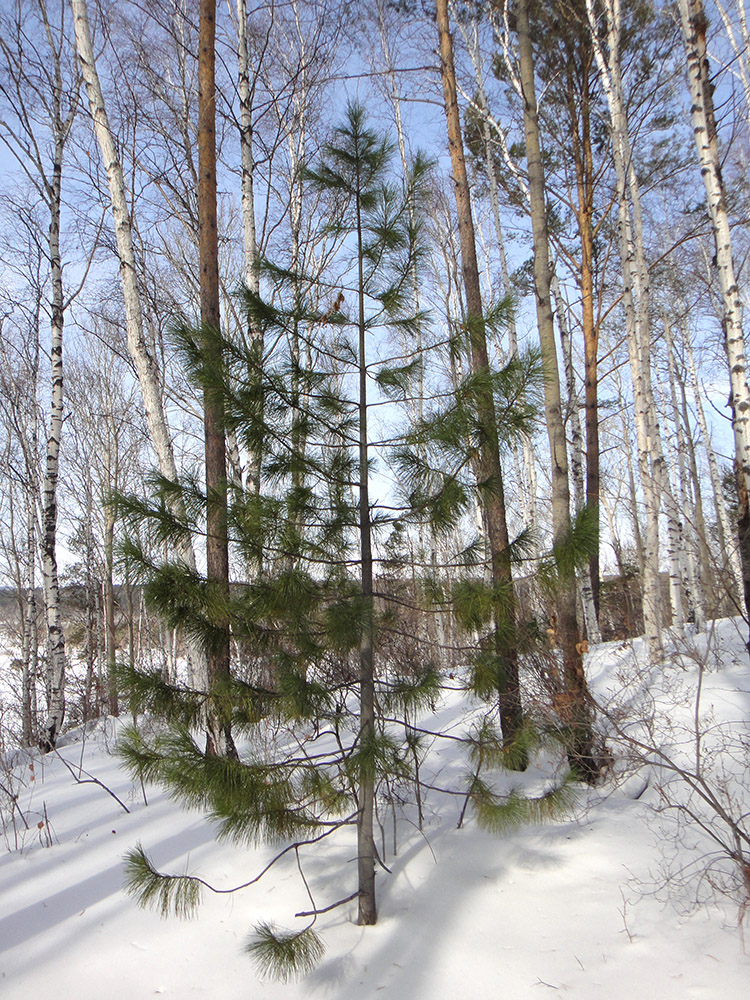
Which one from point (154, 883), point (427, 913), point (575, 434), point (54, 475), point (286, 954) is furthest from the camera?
point (575, 434)

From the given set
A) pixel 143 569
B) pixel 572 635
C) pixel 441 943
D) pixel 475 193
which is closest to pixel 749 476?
pixel 572 635

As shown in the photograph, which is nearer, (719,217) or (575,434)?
(719,217)

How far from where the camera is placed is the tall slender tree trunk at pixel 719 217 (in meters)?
4.93

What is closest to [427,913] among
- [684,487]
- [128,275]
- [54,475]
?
[128,275]

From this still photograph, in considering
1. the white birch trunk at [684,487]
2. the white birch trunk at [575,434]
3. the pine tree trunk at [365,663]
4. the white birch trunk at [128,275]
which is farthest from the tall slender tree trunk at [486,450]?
the white birch trunk at [684,487]

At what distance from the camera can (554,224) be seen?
1055 centimetres

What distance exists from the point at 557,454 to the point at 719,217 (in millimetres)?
2718

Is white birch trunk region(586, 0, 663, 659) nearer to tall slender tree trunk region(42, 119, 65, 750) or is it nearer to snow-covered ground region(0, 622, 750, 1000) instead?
snow-covered ground region(0, 622, 750, 1000)

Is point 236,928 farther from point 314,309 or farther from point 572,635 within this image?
point 314,309

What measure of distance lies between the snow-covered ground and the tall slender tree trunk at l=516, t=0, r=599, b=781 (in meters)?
0.43

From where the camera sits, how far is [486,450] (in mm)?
3123

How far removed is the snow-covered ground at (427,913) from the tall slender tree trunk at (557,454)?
428mm

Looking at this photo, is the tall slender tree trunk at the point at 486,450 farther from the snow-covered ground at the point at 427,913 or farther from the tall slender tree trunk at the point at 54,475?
the tall slender tree trunk at the point at 54,475

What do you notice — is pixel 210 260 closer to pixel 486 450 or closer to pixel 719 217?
pixel 486 450
